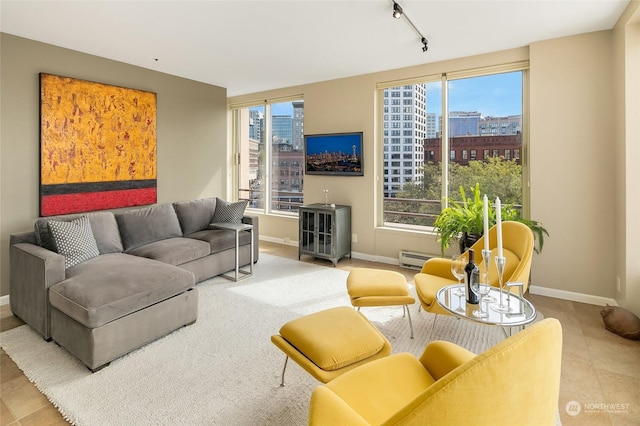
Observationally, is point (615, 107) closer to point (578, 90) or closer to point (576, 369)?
point (578, 90)

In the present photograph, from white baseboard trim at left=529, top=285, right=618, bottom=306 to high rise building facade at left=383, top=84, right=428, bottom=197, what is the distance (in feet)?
6.29

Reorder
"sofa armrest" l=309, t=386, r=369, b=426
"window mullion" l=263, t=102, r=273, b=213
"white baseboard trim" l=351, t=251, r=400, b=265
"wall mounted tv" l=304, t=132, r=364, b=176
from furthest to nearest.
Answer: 1. "window mullion" l=263, t=102, r=273, b=213
2. "wall mounted tv" l=304, t=132, r=364, b=176
3. "white baseboard trim" l=351, t=251, r=400, b=265
4. "sofa armrest" l=309, t=386, r=369, b=426

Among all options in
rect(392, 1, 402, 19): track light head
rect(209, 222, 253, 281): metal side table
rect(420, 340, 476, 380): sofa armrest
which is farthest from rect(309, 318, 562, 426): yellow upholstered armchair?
rect(209, 222, 253, 281): metal side table

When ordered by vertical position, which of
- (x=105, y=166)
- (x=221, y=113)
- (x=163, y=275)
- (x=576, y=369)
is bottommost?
(x=576, y=369)

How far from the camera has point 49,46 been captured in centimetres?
368

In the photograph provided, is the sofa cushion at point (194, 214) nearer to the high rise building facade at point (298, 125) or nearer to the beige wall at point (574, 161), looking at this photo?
the high rise building facade at point (298, 125)

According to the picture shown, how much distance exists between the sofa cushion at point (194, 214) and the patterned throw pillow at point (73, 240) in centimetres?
128

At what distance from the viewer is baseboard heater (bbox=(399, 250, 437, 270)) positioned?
4.48 m

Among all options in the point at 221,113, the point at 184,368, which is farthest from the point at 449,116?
the point at 184,368

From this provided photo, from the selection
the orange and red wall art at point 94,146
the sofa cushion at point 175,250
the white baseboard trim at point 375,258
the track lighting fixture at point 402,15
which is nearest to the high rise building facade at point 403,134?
the white baseboard trim at point 375,258

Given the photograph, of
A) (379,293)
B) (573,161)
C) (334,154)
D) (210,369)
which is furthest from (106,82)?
(573,161)

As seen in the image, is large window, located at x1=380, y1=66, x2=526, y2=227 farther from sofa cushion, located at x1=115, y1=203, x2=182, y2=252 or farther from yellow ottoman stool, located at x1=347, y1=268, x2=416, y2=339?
sofa cushion, located at x1=115, y1=203, x2=182, y2=252

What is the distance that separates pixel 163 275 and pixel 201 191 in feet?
9.58

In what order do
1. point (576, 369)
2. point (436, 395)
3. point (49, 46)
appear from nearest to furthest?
point (436, 395) → point (576, 369) → point (49, 46)
